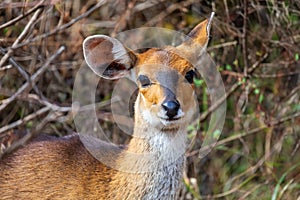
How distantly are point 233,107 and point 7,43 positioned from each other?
199cm

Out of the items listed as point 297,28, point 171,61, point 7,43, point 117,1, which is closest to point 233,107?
point 297,28

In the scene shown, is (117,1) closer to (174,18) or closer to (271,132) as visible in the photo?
(174,18)

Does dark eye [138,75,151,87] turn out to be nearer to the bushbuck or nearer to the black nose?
the bushbuck

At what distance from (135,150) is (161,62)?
0.50 m

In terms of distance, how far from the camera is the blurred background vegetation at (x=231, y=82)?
577cm

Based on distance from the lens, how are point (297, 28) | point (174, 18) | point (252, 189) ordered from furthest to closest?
1. point (174, 18)
2. point (297, 28)
3. point (252, 189)

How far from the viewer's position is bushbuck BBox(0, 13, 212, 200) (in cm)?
399

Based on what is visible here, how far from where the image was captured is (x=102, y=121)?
6461 millimetres

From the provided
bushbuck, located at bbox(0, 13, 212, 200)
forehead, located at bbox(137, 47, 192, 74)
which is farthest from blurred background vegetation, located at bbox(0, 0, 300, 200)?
forehead, located at bbox(137, 47, 192, 74)

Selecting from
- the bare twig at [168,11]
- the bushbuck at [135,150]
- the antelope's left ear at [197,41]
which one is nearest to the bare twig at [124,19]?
the bare twig at [168,11]

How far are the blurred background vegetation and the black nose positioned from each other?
5.82 ft

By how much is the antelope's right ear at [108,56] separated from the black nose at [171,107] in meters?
0.47

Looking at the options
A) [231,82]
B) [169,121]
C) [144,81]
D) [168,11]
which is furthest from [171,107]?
[168,11]

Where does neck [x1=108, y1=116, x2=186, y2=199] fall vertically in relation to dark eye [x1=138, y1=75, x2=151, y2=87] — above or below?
below
